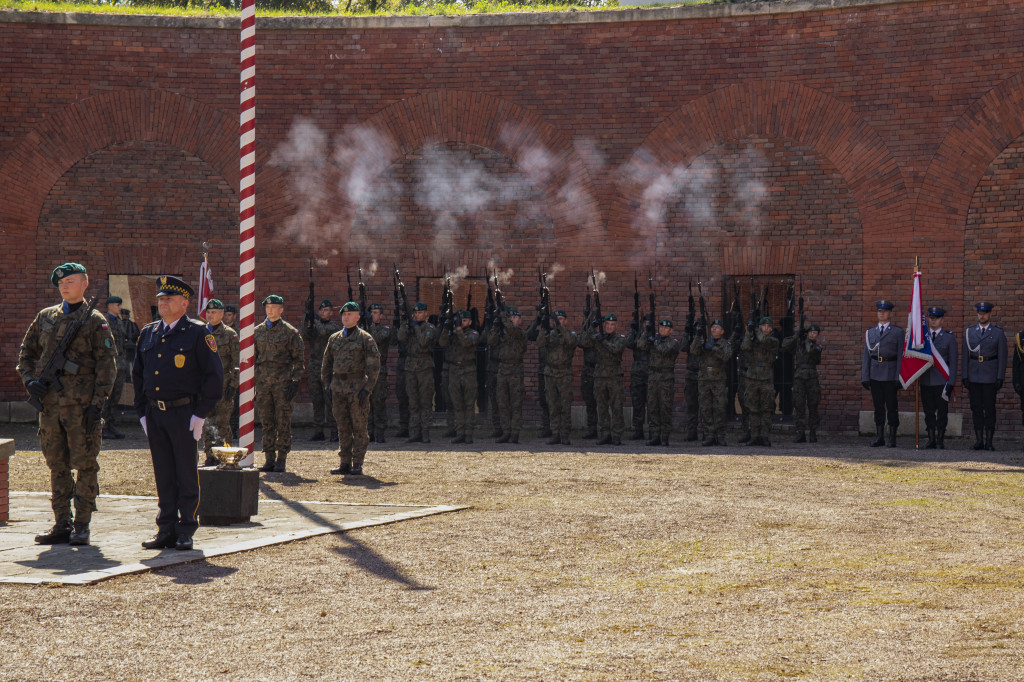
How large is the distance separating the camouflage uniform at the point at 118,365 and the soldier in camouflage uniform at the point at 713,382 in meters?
8.17

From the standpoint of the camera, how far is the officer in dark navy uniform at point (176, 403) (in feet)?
25.7

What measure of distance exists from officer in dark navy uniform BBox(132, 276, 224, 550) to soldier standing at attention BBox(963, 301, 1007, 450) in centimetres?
1110

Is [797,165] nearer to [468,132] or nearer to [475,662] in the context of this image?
[468,132]

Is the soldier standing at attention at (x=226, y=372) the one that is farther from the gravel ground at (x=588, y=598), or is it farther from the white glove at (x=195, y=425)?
the white glove at (x=195, y=425)

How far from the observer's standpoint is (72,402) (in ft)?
26.3

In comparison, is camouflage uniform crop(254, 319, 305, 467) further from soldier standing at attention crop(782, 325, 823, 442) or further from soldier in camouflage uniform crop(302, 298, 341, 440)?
soldier standing at attention crop(782, 325, 823, 442)

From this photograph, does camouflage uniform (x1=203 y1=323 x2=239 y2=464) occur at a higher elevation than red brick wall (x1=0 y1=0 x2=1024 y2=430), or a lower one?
lower

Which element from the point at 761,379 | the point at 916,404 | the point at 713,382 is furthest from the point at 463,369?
the point at 916,404

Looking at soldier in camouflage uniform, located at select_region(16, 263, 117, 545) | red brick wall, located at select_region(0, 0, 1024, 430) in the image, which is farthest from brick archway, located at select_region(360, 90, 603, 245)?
soldier in camouflage uniform, located at select_region(16, 263, 117, 545)

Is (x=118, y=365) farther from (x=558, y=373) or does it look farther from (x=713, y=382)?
(x=713, y=382)

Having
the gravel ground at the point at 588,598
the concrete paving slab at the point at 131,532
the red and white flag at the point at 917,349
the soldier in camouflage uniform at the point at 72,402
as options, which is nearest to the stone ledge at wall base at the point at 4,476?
the concrete paving slab at the point at 131,532

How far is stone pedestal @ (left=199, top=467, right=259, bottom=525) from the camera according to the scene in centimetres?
894

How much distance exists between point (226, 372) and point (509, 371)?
4627mm

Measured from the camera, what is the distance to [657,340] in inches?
643
